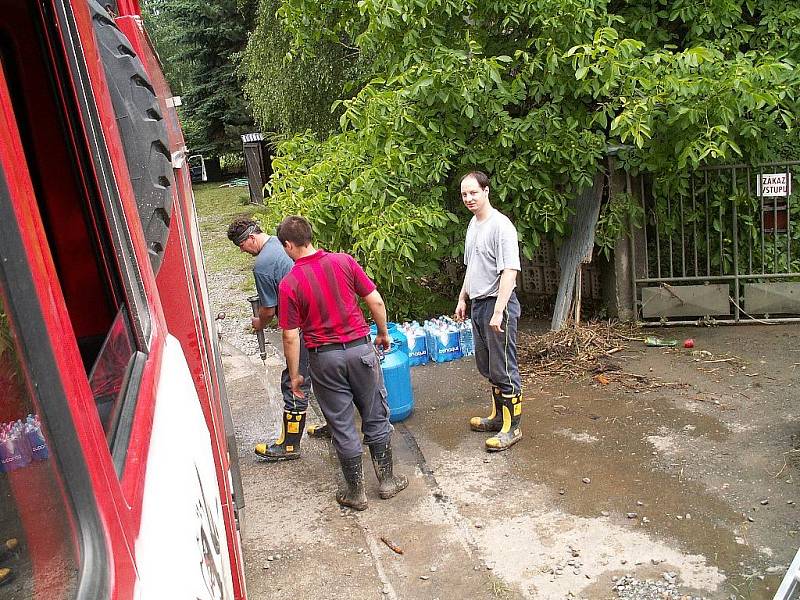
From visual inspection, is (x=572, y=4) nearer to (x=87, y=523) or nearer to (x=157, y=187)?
(x=157, y=187)

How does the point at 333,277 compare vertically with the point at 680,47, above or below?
below

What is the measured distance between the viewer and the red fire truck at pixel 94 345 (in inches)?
33.2

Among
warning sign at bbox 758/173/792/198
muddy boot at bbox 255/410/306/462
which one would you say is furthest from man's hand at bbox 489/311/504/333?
warning sign at bbox 758/173/792/198

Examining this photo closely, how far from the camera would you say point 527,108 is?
7.58 metres

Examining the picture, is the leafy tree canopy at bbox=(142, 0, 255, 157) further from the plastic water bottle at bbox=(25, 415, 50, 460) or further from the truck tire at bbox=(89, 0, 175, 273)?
the plastic water bottle at bbox=(25, 415, 50, 460)

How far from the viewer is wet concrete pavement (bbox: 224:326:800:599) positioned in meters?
3.84

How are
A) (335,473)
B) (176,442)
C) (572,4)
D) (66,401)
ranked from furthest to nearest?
(572,4)
(335,473)
(176,442)
(66,401)

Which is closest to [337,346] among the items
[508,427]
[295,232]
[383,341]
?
[383,341]

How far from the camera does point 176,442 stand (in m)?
1.49

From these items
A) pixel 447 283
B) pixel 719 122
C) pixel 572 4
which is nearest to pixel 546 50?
pixel 572 4

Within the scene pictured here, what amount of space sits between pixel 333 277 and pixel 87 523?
3.49m

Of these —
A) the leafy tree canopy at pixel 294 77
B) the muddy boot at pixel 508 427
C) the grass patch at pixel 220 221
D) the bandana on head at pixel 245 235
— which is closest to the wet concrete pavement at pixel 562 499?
the muddy boot at pixel 508 427

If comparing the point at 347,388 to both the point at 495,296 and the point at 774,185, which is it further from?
the point at 774,185

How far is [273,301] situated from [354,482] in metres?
1.36
